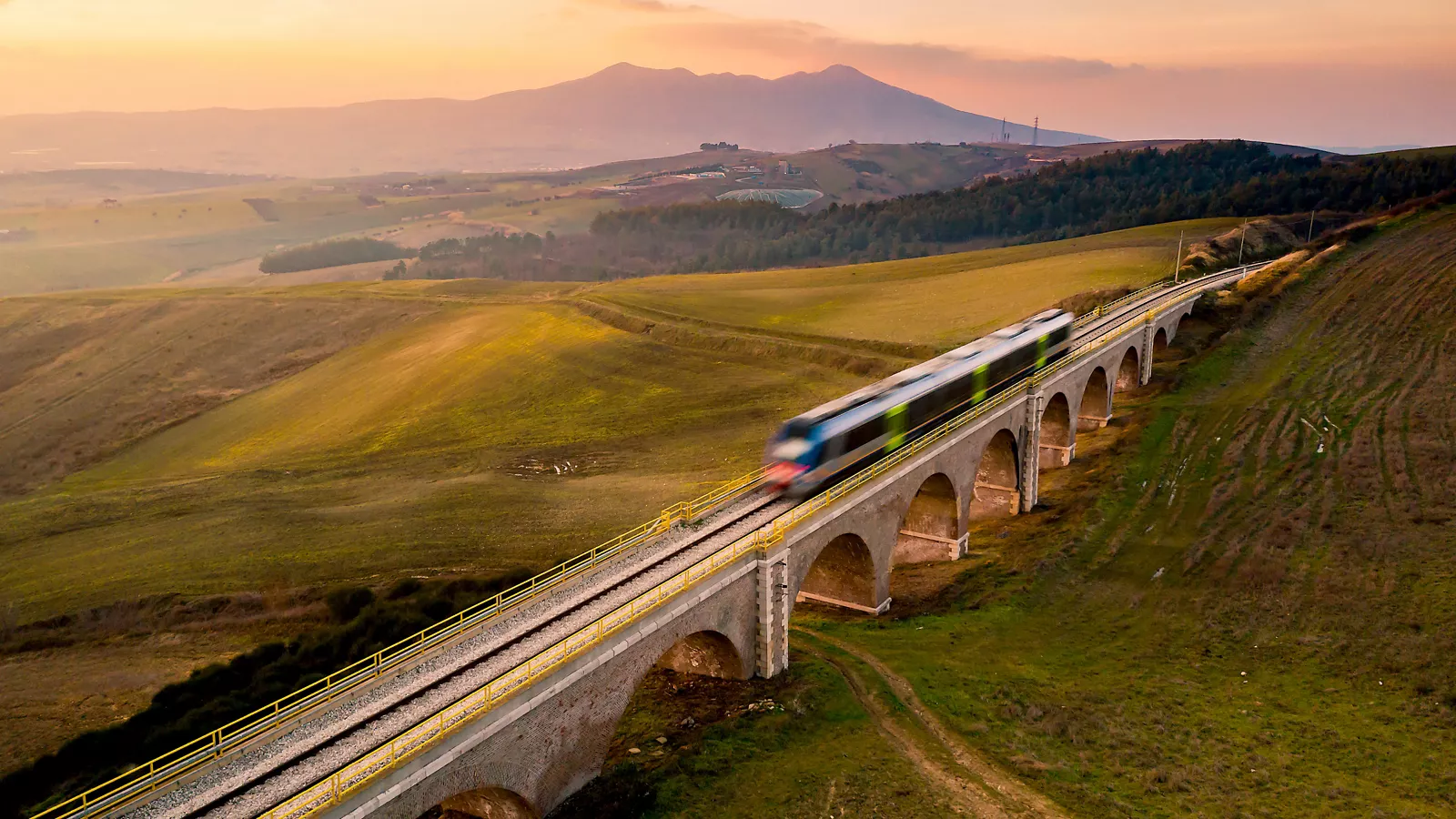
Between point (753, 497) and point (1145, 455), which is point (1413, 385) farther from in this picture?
point (753, 497)

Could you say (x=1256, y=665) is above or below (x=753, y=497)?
below

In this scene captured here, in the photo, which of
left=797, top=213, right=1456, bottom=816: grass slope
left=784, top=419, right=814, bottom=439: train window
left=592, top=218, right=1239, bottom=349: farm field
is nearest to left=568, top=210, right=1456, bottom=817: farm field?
left=797, top=213, right=1456, bottom=816: grass slope

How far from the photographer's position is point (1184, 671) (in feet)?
125

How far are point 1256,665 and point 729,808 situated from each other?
25539 millimetres

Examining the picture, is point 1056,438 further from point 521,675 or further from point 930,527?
point 521,675

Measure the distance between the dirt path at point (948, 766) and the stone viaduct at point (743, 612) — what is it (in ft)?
14.0

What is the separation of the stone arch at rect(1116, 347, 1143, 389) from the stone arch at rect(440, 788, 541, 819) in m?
67.6

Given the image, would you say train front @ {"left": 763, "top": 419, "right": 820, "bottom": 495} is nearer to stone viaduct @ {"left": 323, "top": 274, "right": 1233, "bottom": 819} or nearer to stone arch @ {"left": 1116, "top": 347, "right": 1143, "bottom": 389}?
stone viaduct @ {"left": 323, "top": 274, "right": 1233, "bottom": 819}

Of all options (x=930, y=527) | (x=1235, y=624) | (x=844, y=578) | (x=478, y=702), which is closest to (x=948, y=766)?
(x=844, y=578)

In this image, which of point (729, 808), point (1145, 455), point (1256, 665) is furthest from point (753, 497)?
point (1145, 455)

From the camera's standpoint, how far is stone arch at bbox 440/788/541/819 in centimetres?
2475

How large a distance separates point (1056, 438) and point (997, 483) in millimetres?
10439

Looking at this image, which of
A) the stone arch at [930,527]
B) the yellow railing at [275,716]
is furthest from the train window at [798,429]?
the stone arch at [930,527]

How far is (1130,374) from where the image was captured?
259ft
